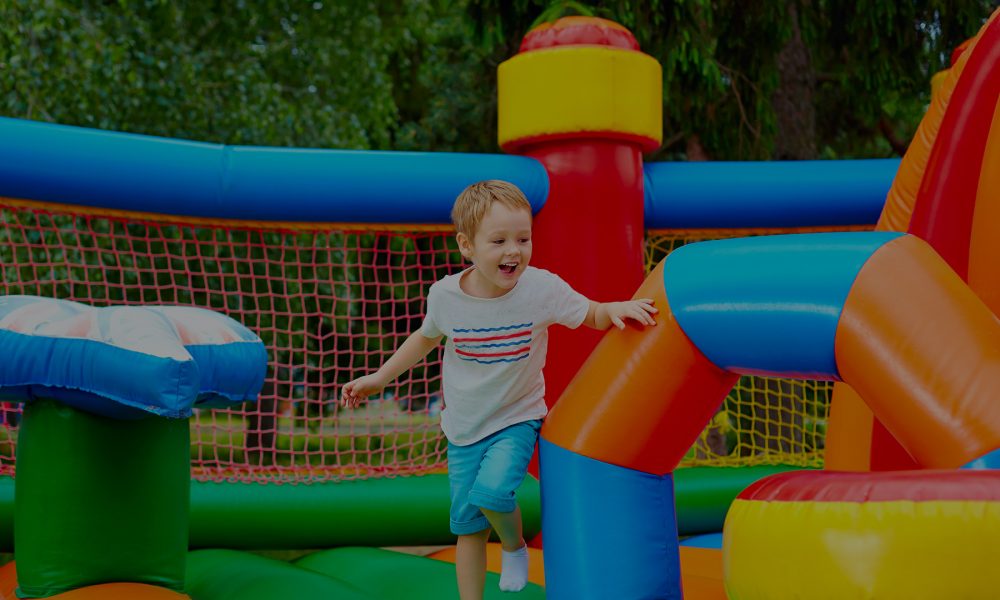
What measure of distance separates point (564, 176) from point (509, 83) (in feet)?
1.03

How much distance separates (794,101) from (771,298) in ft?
13.8

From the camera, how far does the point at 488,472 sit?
6.86 feet

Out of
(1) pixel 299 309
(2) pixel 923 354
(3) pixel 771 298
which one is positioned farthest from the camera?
(1) pixel 299 309

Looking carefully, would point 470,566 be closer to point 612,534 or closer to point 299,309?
point 612,534

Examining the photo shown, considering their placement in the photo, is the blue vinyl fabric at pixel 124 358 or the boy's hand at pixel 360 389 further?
the boy's hand at pixel 360 389

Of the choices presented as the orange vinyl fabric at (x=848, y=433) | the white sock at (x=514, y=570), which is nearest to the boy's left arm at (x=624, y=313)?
the white sock at (x=514, y=570)

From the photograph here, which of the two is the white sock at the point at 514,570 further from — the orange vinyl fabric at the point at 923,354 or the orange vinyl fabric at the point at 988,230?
the orange vinyl fabric at the point at 988,230

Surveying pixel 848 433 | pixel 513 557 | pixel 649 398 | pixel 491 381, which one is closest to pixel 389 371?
pixel 491 381

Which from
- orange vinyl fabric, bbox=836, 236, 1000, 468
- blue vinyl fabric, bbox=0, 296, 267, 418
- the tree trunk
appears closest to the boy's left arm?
orange vinyl fabric, bbox=836, 236, 1000, 468

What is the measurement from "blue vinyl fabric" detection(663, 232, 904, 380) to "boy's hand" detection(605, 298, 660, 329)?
0.04m

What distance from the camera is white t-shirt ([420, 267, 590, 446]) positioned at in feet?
7.05

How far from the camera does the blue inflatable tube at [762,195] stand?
10.5 ft

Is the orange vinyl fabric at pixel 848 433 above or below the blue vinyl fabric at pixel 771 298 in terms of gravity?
below

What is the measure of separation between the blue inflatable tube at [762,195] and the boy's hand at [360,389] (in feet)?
4.04
